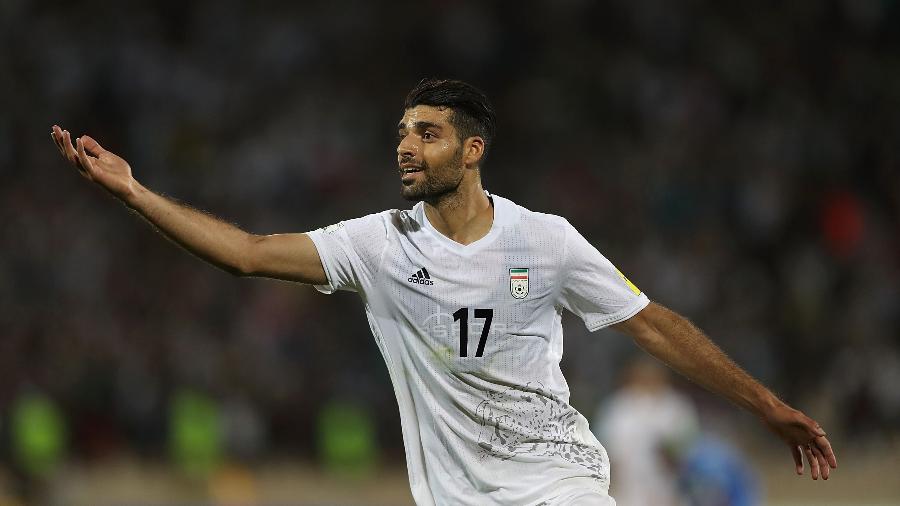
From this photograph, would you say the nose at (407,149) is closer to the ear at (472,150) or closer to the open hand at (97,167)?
the ear at (472,150)

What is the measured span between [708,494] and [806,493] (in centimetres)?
440

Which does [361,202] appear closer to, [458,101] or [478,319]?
[458,101]

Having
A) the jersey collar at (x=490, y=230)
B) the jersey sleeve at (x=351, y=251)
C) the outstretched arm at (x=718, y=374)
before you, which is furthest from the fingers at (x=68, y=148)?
the outstretched arm at (x=718, y=374)

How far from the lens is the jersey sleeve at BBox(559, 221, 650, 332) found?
4.72 m

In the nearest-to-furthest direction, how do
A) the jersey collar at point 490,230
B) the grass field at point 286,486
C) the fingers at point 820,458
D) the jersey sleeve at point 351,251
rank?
the jersey sleeve at point 351,251 → the jersey collar at point 490,230 → the fingers at point 820,458 → the grass field at point 286,486

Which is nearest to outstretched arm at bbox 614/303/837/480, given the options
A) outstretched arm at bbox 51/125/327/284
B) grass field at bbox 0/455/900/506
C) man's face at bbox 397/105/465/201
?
man's face at bbox 397/105/465/201

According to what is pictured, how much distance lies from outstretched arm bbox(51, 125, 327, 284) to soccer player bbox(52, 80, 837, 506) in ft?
0.06

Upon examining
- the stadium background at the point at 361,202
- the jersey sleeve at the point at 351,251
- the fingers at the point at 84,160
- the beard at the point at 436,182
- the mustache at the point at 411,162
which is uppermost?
the stadium background at the point at 361,202

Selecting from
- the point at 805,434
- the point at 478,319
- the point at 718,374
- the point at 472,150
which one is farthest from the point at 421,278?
the point at 805,434

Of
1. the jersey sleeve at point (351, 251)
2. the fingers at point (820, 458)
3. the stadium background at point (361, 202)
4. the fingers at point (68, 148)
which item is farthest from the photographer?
the stadium background at point (361, 202)

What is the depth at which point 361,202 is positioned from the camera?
15.2 metres

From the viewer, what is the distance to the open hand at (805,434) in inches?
188

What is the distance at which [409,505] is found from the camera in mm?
12250

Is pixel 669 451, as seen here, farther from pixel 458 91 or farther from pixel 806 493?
pixel 458 91
